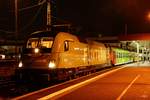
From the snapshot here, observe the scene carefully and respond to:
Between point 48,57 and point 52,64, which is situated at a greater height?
point 48,57

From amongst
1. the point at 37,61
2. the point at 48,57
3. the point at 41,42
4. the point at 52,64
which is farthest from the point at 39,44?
the point at 52,64

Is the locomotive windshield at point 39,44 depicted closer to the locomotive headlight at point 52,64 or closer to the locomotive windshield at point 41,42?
the locomotive windshield at point 41,42

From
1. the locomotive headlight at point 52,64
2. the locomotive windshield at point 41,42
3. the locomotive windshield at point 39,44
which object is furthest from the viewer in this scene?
the locomotive windshield at point 41,42

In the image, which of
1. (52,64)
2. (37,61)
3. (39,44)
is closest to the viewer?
(52,64)

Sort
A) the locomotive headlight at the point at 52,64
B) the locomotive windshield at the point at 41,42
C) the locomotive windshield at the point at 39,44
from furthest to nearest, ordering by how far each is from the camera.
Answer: the locomotive windshield at the point at 41,42, the locomotive windshield at the point at 39,44, the locomotive headlight at the point at 52,64

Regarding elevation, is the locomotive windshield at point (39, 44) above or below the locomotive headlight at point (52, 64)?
above

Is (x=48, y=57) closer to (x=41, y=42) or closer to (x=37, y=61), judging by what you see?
(x=37, y=61)

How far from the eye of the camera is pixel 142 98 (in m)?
13.8

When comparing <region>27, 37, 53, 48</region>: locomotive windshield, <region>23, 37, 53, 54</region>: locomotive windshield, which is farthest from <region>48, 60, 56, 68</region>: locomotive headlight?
<region>27, 37, 53, 48</region>: locomotive windshield

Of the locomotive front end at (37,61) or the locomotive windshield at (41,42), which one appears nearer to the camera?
the locomotive front end at (37,61)

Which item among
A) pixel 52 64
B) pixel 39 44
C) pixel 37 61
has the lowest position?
pixel 52 64

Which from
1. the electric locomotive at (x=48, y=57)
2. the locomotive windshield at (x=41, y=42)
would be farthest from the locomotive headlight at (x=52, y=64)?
the locomotive windshield at (x=41, y=42)

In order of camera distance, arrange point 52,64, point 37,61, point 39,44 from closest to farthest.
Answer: point 52,64 → point 37,61 → point 39,44

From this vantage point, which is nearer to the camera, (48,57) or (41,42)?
(48,57)
